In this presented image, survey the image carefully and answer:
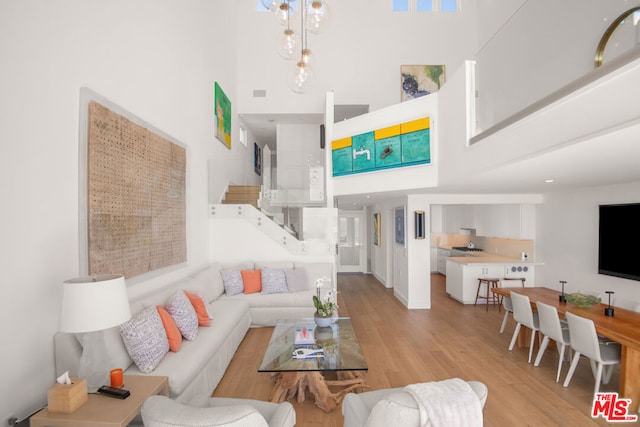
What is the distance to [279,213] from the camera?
22.7 feet

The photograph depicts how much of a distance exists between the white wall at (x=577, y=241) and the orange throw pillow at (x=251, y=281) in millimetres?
4955

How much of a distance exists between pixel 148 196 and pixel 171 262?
104 cm

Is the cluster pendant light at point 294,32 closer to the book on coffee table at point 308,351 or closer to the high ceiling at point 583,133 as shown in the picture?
the high ceiling at point 583,133

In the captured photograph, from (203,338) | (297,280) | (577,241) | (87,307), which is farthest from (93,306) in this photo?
(577,241)

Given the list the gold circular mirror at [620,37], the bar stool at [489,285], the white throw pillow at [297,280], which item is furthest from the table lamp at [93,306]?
the bar stool at [489,285]

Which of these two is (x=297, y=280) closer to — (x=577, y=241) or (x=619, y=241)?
(x=577, y=241)

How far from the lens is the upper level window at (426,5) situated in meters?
8.73

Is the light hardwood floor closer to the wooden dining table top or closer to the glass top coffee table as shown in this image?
the glass top coffee table

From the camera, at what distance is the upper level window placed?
873cm

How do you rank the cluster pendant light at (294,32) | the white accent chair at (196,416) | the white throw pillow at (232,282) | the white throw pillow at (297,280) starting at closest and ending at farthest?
the white accent chair at (196,416)
the cluster pendant light at (294,32)
the white throw pillow at (232,282)
the white throw pillow at (297,280)

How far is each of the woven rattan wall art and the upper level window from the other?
7387mm

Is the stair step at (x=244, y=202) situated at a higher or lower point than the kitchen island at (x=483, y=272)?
higher

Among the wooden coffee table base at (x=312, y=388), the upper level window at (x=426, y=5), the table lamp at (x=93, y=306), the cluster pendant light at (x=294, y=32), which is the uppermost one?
the upper level window at (x=426, y=5)

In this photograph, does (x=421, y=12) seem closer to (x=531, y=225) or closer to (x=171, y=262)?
(x=531, y=225)
